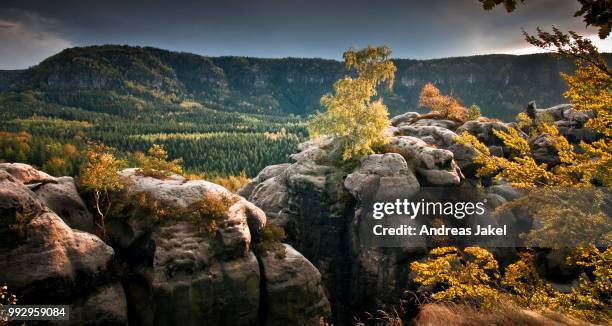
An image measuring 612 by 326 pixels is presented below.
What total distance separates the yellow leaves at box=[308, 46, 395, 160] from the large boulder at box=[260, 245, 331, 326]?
11376 millimetres

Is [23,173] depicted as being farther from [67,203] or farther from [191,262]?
[191,262]

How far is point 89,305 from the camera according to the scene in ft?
54.7

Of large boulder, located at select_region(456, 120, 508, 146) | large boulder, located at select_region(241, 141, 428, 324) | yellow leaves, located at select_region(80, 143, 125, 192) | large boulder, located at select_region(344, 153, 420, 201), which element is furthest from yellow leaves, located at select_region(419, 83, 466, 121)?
yellow leaves, located at select_region(80, 143, 125, 192)

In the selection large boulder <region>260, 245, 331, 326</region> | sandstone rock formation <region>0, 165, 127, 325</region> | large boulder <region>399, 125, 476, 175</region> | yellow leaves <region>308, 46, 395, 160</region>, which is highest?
yellow leaves <region>308, 46, 395, 160</region>

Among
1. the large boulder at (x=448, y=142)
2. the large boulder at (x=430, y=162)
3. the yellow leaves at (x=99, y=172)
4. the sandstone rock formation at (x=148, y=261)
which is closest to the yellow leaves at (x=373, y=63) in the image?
the large boulder at (x=430, y=162)

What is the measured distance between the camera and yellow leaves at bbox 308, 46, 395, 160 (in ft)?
96.7

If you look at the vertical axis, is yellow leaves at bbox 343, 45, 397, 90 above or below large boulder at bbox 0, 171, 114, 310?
above

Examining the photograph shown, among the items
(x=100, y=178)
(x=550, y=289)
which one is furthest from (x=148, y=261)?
(x=550, y=289)

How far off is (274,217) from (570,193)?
24.5m

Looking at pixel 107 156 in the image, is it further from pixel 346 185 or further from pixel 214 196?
pixel 346 185

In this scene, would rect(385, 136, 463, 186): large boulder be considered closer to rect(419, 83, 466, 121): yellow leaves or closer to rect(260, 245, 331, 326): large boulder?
rect(260, 245, 331, 326): large boulder

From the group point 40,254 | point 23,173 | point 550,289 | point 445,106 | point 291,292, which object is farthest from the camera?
point 445,106

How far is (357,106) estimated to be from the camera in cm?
3011

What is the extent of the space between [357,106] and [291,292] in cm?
1720
